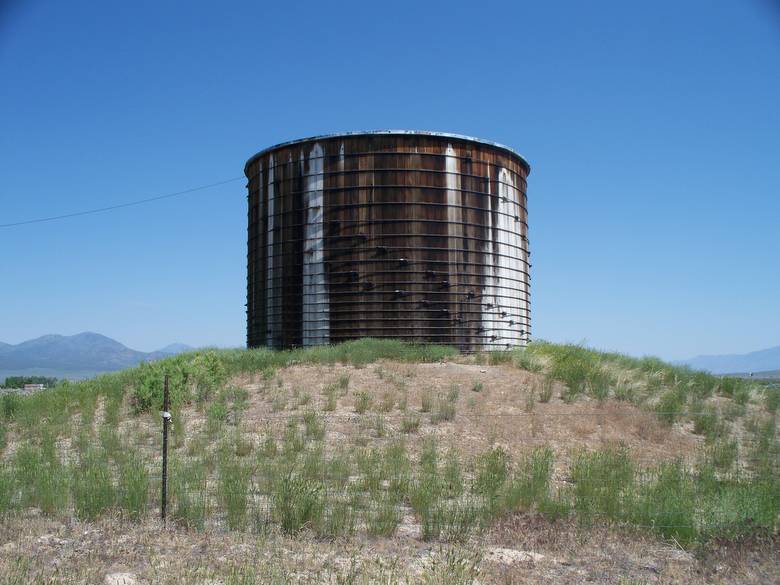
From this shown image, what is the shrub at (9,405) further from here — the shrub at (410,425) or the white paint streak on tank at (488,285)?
the white paint streak on tank at (488,285)

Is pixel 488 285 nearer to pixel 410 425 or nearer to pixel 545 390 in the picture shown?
pixel 545 390

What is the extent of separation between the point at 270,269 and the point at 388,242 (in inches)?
179

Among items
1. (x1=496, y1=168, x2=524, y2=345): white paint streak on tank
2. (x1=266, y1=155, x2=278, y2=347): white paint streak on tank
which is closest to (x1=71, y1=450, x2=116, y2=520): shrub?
(x1=266, y1=155, x2=278, y2=347): white paint streak on tank

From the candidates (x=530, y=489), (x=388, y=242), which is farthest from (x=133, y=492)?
(x=388, y=242)

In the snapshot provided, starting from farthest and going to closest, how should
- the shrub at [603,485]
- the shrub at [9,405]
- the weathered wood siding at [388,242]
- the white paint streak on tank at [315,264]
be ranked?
the white paint streak on tank at [315,264] → the weathered wood siding at [388,242] → the shrub at [9,405] → the shrub at [603,485]

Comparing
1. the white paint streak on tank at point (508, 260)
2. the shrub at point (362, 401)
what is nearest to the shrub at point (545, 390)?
the shrub at point (362, 401)

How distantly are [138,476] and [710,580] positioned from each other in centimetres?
659

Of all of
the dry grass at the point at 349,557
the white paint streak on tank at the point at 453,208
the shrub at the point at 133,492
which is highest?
the white paint streak on tank at the point at 453,208

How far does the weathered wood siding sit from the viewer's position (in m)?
21.7

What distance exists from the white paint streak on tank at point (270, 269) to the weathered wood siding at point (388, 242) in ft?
0.21

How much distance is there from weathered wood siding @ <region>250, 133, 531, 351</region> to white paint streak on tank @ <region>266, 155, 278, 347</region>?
0.06 metres

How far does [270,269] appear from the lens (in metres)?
23.6

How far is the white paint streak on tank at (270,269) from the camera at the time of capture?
77.1ft

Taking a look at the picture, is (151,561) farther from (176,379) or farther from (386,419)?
(176,379)
